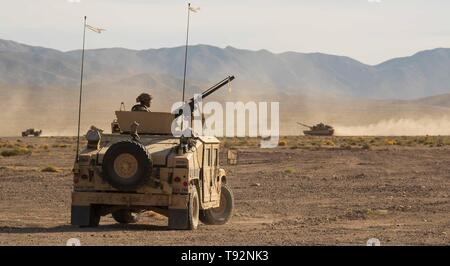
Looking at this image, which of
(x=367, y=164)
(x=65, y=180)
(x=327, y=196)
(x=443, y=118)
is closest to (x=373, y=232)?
(x=327, y=196)

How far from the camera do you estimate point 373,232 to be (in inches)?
680

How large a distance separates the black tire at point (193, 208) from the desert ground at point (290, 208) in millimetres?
298

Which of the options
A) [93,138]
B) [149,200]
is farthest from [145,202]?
[93,138]

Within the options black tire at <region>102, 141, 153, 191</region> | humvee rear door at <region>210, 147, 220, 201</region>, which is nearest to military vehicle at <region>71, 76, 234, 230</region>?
black tire at <region>102, 141, 153, 191</region>

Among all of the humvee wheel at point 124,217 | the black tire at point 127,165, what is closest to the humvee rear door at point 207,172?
the black tire at point 127,165

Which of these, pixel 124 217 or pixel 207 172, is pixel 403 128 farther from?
pixel 207 172

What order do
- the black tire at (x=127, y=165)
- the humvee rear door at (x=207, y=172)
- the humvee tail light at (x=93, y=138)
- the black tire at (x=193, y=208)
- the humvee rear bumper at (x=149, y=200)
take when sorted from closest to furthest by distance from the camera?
the black tire at (x=127, y=165) < the humvee rear bumper at (x=149, y=200) < the black tire at (x=193, y=208) < the humvee tail light at (x=93, y=138) < the humvee rear door at (x=207, y=172)

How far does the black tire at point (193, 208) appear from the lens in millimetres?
17797

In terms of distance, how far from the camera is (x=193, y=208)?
59.7ft

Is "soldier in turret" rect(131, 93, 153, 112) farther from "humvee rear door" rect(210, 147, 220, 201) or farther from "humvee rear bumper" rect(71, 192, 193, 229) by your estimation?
"humvee rear bumper" rect(71, 192, 193, 229)

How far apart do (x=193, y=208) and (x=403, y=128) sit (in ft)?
440

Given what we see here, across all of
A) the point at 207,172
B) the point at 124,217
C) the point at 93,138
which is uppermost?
the point at 93,138

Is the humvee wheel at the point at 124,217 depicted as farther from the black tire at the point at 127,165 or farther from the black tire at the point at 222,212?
the black tire at the point at 127,165
